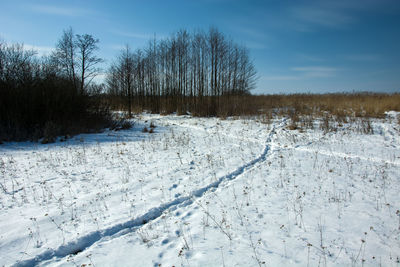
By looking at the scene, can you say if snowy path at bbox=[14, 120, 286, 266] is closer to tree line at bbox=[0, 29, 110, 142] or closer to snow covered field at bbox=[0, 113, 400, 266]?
snow covered field at bbox=[0, 113, 400, 266]

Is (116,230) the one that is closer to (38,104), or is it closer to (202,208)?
(202,208)

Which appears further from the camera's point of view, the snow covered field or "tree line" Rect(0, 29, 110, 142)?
"tree line" Rect(0, 29, 110, 142)

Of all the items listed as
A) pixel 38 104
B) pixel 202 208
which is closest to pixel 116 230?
pixel 202 208

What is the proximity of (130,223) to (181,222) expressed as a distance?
2.85 ft

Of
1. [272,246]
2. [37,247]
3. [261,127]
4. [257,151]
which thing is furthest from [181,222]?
[261,127]

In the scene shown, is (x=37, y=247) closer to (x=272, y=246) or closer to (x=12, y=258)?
(x=12, y=258)

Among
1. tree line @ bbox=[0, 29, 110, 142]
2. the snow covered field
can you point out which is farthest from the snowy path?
tree line @ bbox=[0, 29, 110, 142]

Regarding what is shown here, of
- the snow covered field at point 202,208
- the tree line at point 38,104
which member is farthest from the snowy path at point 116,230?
the tree line at point 38,104

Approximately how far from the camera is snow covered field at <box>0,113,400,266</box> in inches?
113

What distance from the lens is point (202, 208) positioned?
13.5 feet

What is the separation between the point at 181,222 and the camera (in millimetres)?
3682

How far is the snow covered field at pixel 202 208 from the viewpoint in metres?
2.87

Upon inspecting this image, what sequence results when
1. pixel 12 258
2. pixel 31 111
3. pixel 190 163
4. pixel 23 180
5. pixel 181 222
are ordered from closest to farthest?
1. pixel 12 258
2. pixel 181 222
3. pixel 23 180
4. pixel 190 163
5. pixel 31 111

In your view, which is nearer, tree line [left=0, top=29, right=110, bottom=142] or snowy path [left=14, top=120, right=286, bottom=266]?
snowy path [left=14, top=120, right=286, bottom=266]
